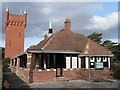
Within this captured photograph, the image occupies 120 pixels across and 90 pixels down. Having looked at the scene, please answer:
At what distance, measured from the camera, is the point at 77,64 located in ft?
94.1

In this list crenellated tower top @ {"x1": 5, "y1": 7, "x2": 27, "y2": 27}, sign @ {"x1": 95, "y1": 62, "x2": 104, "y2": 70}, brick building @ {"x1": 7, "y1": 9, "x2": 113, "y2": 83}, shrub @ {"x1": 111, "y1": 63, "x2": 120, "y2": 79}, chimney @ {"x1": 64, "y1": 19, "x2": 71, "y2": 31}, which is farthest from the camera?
crenellated tower top @ {"x1": 5, "y1": 7, "x2": 27, "y2": 27}

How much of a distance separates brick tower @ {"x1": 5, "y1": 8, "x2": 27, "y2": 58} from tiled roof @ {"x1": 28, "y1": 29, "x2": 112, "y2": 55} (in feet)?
143

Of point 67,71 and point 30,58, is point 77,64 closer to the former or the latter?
point 67,71

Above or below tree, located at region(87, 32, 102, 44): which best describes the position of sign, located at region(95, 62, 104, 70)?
below

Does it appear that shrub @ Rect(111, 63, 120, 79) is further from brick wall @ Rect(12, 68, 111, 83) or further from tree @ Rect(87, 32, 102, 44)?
tree @ Rect(87, 32, 102, 44)

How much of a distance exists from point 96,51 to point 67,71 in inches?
157

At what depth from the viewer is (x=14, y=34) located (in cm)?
7669

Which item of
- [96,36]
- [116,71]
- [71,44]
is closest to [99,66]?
[116,71]

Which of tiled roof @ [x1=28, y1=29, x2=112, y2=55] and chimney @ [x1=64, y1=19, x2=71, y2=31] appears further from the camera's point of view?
chimney @ [x1=64, y1=19, x2=71, y2=31]

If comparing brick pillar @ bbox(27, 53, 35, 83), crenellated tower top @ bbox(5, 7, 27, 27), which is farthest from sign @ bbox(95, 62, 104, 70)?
crenellated tower top @ bbox(5, 7, 27, 27)

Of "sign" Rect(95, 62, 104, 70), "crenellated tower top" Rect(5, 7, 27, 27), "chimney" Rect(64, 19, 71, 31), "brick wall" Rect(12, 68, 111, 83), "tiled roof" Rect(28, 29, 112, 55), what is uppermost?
"crenellated tower top" Rect(5, 7, 27, 27)

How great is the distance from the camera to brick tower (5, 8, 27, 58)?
244 ft

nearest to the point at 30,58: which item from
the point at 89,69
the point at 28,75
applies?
the point at 28,75

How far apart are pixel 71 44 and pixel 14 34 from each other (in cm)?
4869
